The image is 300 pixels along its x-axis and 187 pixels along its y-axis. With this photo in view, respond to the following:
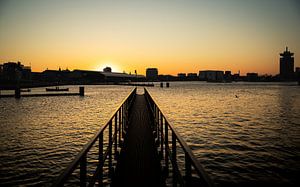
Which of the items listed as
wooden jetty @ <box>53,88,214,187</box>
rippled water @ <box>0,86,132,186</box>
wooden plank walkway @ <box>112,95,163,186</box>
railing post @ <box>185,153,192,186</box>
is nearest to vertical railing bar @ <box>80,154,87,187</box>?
wooden jetty @ <box>53,88,214,187</box>

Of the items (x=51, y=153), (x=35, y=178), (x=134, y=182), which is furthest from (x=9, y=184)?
(x=134, y=182)

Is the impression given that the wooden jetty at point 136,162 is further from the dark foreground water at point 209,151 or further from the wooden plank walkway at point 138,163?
the dark foreground water at point 209,151

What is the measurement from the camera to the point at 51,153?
1291 centimetres

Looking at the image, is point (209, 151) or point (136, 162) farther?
point (209, 151)

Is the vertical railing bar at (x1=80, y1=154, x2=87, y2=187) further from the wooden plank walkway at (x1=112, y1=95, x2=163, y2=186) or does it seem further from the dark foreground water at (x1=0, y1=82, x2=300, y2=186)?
the dark foreground water at (x1=0, y1=82, x2=300, y2=186)

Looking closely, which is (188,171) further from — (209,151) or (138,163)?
(209,151)

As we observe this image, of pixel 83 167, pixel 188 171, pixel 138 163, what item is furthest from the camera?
pixel 138 163

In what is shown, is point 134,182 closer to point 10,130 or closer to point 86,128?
point 86,128

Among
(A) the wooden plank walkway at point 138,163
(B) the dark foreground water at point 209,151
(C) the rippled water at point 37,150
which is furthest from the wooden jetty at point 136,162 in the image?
(B) the dark foreground water at point 209,151

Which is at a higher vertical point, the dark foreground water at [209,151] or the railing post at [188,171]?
the railing post at [188,171]

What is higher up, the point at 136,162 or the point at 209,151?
the point at 136,162

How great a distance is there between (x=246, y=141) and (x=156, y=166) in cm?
1169

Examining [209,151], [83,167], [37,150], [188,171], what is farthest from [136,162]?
[37,150]

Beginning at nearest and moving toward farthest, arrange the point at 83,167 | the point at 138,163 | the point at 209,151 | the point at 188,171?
the point at 83,167
the point at 188,171
the point at 138,163
the point at 209,151
